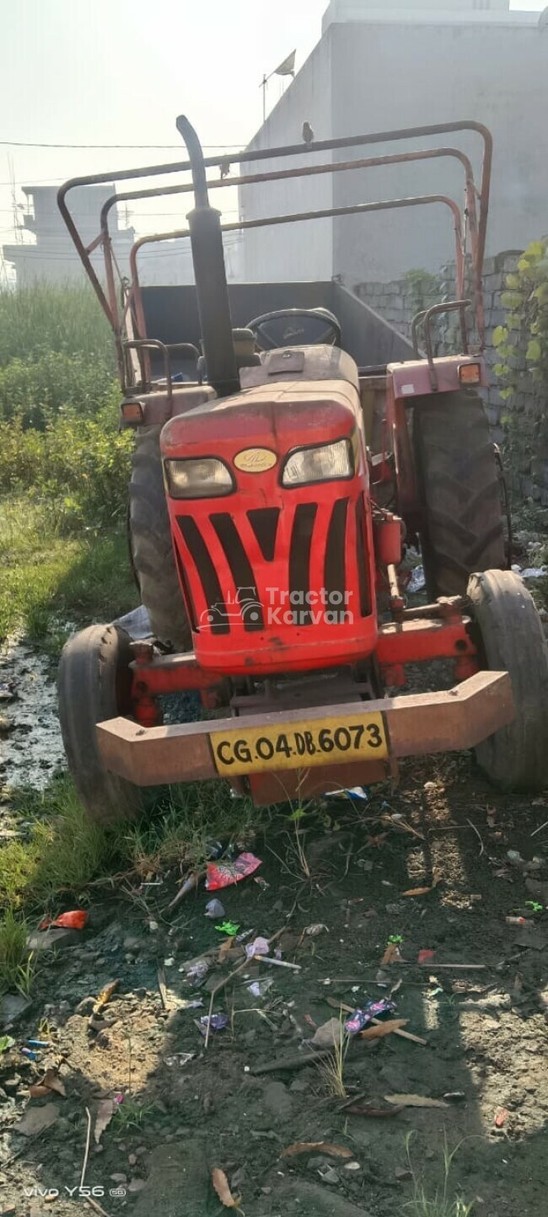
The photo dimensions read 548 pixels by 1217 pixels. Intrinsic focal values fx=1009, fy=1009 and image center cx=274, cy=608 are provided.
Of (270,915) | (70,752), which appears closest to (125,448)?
(70,752)

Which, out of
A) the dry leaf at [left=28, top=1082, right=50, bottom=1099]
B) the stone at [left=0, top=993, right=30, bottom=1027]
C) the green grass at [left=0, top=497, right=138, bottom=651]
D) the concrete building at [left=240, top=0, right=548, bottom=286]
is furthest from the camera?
the concrete building at [left=240, top=0, right=548, bottom=286]

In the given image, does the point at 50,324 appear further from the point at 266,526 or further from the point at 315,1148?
the point at 315,1148

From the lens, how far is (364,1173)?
6.29 ft

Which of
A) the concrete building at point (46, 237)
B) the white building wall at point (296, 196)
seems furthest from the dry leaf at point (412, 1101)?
the concrete building at point (46, 237)

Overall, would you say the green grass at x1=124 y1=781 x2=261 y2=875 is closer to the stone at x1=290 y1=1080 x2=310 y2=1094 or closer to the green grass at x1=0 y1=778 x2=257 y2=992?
the green grass at x1=0 y1=778 x2=257 y2=992

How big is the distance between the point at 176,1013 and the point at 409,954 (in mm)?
600

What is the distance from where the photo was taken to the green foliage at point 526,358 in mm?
6074

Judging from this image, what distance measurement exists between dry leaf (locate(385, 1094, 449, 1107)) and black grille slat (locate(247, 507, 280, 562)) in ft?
4.41

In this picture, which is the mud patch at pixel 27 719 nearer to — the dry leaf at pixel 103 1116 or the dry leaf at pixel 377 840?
the dry leaf at pixel 377 840

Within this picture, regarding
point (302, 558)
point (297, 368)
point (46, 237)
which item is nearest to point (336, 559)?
point (302, 558)

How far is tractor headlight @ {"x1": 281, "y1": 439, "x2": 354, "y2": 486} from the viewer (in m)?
2.64

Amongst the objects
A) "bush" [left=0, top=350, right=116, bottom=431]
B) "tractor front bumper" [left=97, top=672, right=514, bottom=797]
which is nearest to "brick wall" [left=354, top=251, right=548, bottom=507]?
"bush" [left=0, top=350, right=116, bottom=431]

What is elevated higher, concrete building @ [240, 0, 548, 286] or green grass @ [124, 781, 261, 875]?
concrete building @ [240, 0, 548, 286]

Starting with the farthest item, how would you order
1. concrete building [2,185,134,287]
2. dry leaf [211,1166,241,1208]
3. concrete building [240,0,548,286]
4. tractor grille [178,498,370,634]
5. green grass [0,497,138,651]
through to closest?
concrete building [2,185,134,287], concrete building [240,0,548,286], green grass [0,497,138,651], tractor grille [178,498,370,634], dry leaf [211,1166,241,1208]
